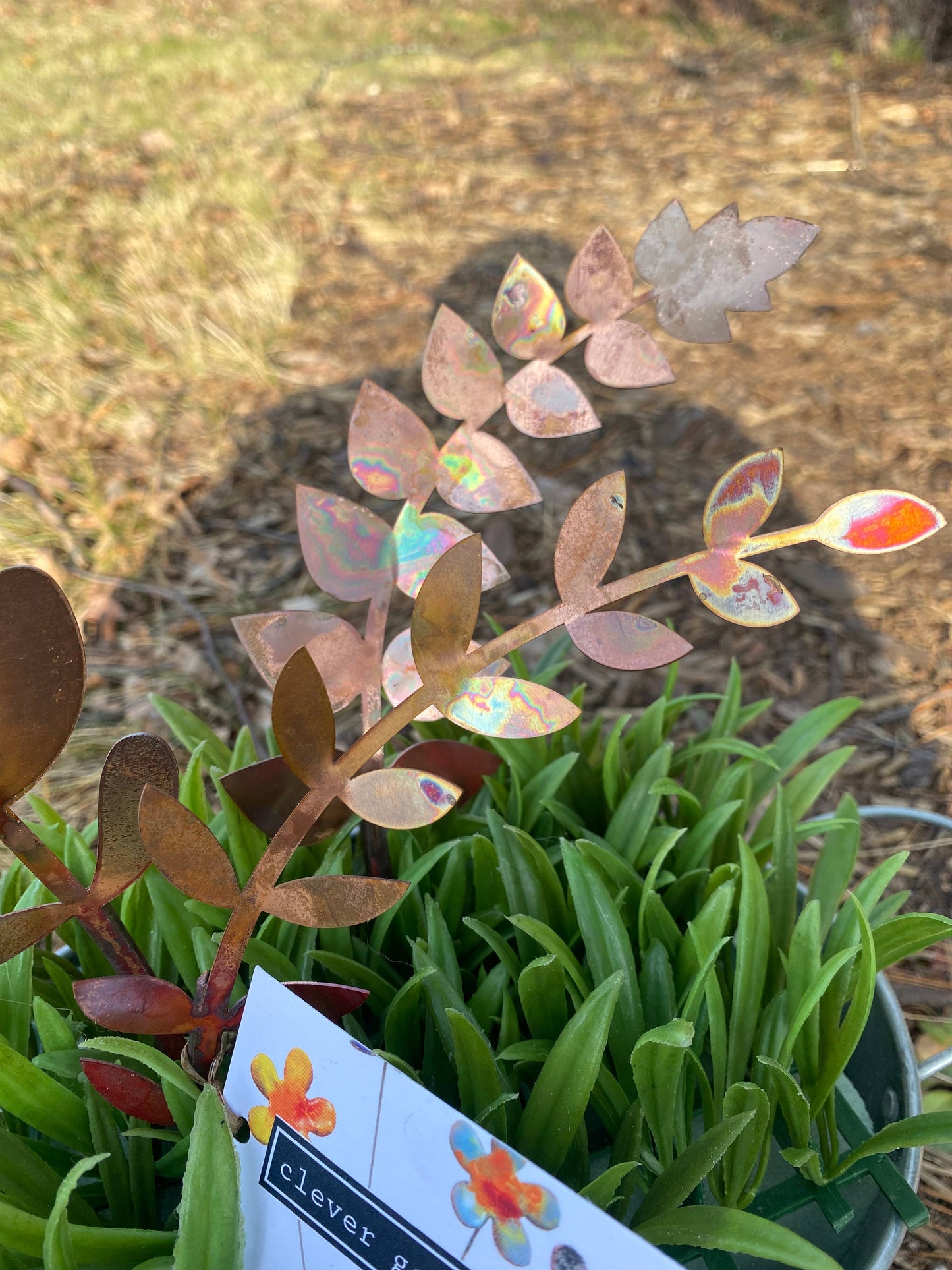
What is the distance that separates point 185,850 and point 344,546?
0.90ft

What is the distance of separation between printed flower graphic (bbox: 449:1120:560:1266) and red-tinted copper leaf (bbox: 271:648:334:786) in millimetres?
222

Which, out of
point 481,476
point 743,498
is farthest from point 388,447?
point 743,498

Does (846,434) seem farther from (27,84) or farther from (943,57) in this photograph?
(27,84)

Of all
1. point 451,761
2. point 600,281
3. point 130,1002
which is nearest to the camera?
point 130,1002

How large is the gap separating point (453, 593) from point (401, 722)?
0.32 feet

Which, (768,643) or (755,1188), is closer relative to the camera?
(755,1188)

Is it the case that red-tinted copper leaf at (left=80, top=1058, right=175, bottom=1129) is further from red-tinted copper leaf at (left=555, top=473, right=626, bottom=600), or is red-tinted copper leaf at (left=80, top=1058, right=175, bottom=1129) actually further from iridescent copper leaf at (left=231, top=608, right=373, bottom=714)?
red-tinted copper leaf at (left=555, top=473, right=626, bottom=600)

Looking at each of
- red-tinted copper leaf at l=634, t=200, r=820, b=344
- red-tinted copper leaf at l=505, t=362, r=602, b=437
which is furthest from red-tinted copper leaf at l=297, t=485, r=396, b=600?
red-tinted copper leaf at l=634, t=200, r=820, b=344

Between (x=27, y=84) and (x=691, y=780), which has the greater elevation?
(x=27, y=84)

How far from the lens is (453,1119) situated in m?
0.54

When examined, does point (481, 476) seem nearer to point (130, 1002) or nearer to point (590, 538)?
point (590, 538)

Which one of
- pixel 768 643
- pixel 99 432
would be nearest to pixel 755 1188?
pixel 768 643

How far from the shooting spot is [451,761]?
2.87ft

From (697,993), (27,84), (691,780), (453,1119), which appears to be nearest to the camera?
(453,1119)
